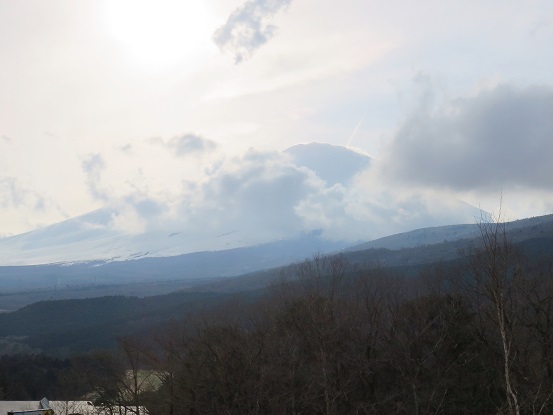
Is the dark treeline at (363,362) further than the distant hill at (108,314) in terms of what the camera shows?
No

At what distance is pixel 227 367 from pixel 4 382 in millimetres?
45683

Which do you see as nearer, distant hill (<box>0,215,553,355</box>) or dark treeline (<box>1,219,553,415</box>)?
dark treeline (<box>1,219,553,415</box>)

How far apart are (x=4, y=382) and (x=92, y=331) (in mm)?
53271

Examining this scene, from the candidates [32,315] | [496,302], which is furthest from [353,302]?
[32,315]

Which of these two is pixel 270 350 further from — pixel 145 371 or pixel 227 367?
pixel 145 371

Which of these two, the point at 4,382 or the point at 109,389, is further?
the point at 4,382

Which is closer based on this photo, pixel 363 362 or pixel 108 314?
pixel 363 362

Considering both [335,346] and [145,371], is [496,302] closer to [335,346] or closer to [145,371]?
[335,346]

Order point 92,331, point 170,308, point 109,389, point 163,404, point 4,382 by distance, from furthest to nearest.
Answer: point 170,308
point 92,331
point 4,382
point 109,389
point 163,404

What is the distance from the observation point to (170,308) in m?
134

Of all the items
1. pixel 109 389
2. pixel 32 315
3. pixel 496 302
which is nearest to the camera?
pixel 496 302

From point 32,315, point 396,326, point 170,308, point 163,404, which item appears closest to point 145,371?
point 163,404

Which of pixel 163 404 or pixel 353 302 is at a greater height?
pixel 353 302

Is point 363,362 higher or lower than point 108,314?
lower
